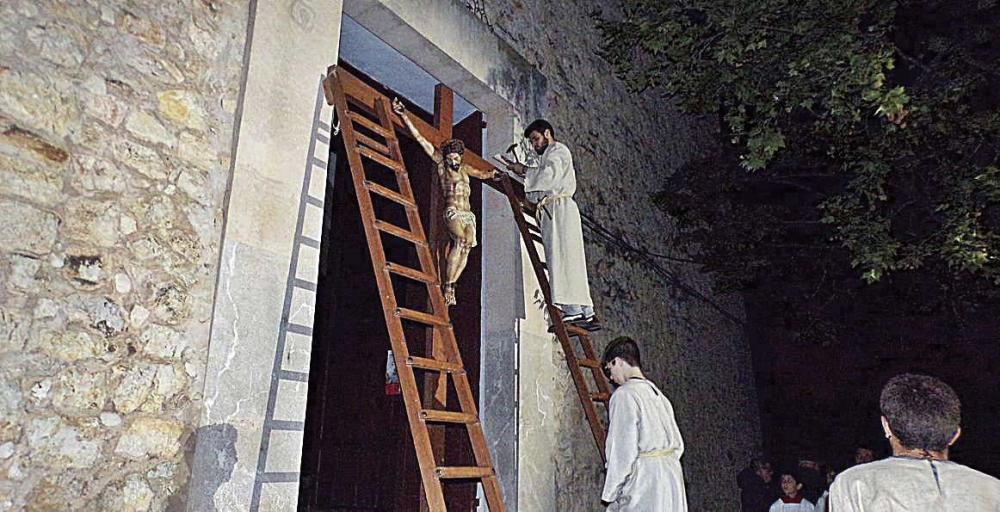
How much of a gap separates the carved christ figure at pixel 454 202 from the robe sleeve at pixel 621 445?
1.17m

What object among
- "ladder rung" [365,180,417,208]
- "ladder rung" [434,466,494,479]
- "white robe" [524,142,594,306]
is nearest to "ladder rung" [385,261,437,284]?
"ladder rung" [365,180,417,208]

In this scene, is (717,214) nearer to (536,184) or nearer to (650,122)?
(650,122)

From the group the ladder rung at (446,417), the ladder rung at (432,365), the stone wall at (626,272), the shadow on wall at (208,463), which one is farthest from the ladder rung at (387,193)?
the stone wall at (626,272)

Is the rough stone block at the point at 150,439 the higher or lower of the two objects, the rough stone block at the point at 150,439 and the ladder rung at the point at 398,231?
the lower

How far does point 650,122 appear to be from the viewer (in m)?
7.76

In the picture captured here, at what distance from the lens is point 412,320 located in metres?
3.19

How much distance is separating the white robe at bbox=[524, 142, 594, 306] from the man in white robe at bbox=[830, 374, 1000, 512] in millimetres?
2337

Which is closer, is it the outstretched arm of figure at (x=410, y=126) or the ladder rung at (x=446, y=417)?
the ladder rung at (x=446, y=417)

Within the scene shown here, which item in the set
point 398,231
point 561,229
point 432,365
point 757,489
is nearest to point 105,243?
point 398,231

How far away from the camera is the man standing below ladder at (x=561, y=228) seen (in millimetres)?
4363

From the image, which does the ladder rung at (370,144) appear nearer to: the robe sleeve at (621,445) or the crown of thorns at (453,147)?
the crown of thorns at (453,147)

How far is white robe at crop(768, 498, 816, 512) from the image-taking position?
597 centimetres

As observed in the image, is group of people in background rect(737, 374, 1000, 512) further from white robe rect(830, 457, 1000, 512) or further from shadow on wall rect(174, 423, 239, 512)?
shadow on wall rect(174, 423, 239, 512)

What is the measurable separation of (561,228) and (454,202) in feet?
2.30
